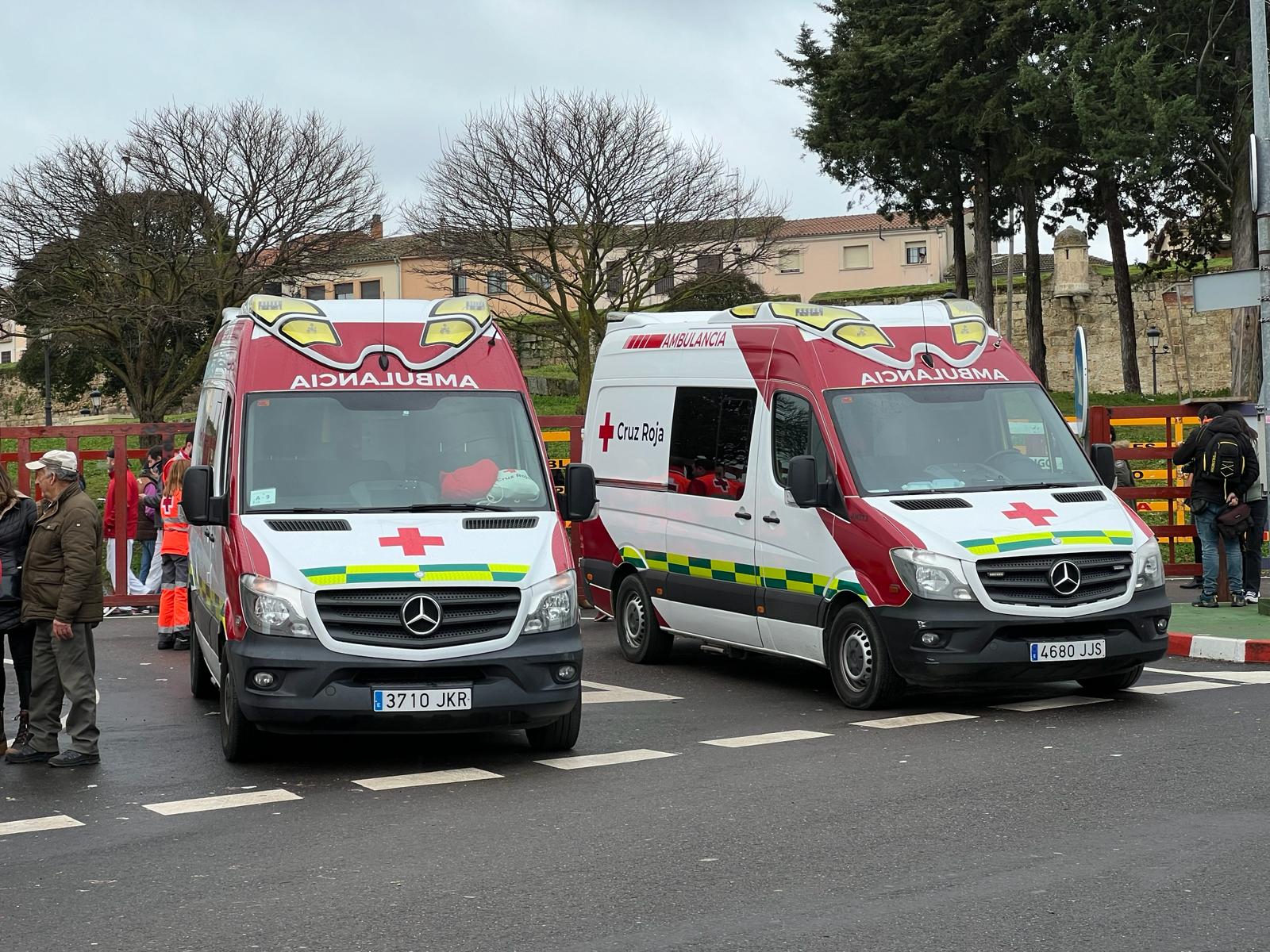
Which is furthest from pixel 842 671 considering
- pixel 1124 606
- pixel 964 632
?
pixel 1124 606

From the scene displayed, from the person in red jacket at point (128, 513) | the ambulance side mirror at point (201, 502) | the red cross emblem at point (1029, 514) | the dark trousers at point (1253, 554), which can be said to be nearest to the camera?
the ambulance side mirror at point (201, 502)

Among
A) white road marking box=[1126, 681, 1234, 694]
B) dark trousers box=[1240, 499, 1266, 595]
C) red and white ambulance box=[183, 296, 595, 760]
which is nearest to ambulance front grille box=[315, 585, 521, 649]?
red and white ambulance box=[183, 296, 595, 760]

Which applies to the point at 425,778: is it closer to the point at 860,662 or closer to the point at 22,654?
the point at 22,654

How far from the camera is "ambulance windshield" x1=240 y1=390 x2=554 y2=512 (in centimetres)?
907

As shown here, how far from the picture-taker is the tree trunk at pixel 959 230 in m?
38.2

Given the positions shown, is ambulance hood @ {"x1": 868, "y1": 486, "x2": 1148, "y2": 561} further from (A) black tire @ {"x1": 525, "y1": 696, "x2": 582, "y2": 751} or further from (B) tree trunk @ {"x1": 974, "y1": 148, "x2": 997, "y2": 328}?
(B) tree trunk @ {"x1": 974, "y1": 148, "x2": 997, "y2": 328}

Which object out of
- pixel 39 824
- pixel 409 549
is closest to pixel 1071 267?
pixel 409 549

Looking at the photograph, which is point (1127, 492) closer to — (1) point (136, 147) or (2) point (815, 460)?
(2) point (815, 460)

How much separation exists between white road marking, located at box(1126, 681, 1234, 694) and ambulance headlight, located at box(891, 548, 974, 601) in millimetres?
1825

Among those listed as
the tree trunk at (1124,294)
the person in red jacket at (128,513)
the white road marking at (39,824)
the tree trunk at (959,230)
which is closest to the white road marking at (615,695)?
the white road marking at (39,824)

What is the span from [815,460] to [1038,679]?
1.97m

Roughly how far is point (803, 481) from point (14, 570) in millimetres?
4704

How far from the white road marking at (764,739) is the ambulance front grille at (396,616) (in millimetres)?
1607

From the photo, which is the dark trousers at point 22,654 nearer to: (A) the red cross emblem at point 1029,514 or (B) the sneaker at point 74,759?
(B) the sneaker at point 74,759
